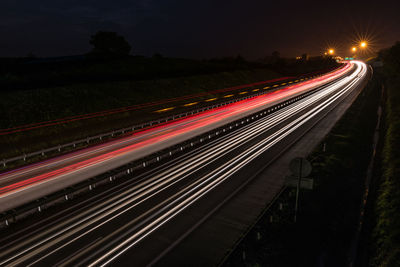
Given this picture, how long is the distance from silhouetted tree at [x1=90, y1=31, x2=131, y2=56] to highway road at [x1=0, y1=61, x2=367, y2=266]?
77.4 meters

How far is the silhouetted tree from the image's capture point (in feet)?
303

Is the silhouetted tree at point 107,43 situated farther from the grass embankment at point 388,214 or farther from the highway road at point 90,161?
the grass embankment at point 388,214

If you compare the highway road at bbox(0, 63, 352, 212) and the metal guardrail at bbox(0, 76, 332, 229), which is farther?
the highway road at bbox(0, 63, 352, 212)

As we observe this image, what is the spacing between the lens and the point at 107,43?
93062 millimetres

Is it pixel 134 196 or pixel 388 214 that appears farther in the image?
pixel 134 196

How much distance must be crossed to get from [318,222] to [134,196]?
377 inches

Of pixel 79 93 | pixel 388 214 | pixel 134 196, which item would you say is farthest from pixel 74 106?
pixel 388 214

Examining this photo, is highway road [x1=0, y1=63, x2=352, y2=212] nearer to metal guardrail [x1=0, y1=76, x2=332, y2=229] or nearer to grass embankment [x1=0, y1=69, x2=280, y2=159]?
metal guardrail [x1=0, y1=76, x2=332, y2=229]

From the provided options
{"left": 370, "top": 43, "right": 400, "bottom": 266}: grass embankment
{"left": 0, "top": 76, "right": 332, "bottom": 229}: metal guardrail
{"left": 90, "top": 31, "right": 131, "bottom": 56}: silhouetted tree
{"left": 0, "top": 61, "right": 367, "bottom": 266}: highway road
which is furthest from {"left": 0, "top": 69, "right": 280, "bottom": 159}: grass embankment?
{"left": 90, "top": 31, "right": 131, "bottom": 56}: silhouetted tree

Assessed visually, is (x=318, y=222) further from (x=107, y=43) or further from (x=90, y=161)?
(x=107, y=43)

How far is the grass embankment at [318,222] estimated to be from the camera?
9609 mm

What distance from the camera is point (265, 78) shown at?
285 ft

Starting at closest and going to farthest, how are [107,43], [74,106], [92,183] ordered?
[92,183], [74,106], [107,43]

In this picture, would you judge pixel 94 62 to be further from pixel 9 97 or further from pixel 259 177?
pixel 259 177
